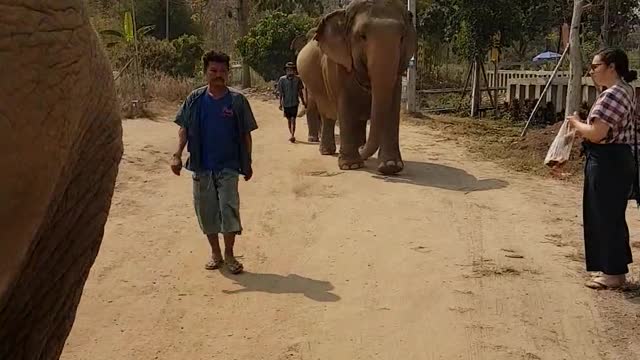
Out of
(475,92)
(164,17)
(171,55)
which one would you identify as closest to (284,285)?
(475,92)

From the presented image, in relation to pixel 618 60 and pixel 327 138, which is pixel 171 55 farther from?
pixel 618 60

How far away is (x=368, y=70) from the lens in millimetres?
10016

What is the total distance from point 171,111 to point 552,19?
11100 millimetres

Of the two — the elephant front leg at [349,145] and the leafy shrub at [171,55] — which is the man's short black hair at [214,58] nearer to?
the elephant front leg at [349,145]

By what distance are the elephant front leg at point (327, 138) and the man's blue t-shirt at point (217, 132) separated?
20.9 feet

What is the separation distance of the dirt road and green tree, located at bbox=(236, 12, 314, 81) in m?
21.7

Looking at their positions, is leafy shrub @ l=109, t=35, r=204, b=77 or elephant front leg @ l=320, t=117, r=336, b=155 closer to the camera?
elephant front leg @ l=320, t=117, r=336, b=155

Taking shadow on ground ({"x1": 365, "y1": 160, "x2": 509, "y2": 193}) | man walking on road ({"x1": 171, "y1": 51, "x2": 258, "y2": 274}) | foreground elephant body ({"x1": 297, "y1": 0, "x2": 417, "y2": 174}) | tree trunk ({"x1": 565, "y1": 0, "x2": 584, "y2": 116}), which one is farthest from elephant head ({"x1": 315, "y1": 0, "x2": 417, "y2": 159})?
man walking on road ({"x1": 171, "y1": 51, "x2": 258, "y2": 274})

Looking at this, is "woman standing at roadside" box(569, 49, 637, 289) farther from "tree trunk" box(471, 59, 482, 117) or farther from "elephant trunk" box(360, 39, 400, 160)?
"tree trunk" box(471, 59, 482, 117)

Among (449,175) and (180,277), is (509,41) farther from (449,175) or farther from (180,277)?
(180,277)

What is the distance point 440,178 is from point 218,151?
4.48 metres

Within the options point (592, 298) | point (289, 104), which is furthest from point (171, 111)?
point (592, 298)

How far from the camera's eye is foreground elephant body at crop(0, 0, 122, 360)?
128 centimetres

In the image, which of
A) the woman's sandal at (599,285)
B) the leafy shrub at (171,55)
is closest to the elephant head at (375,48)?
the woman's sandal at (599,285)
